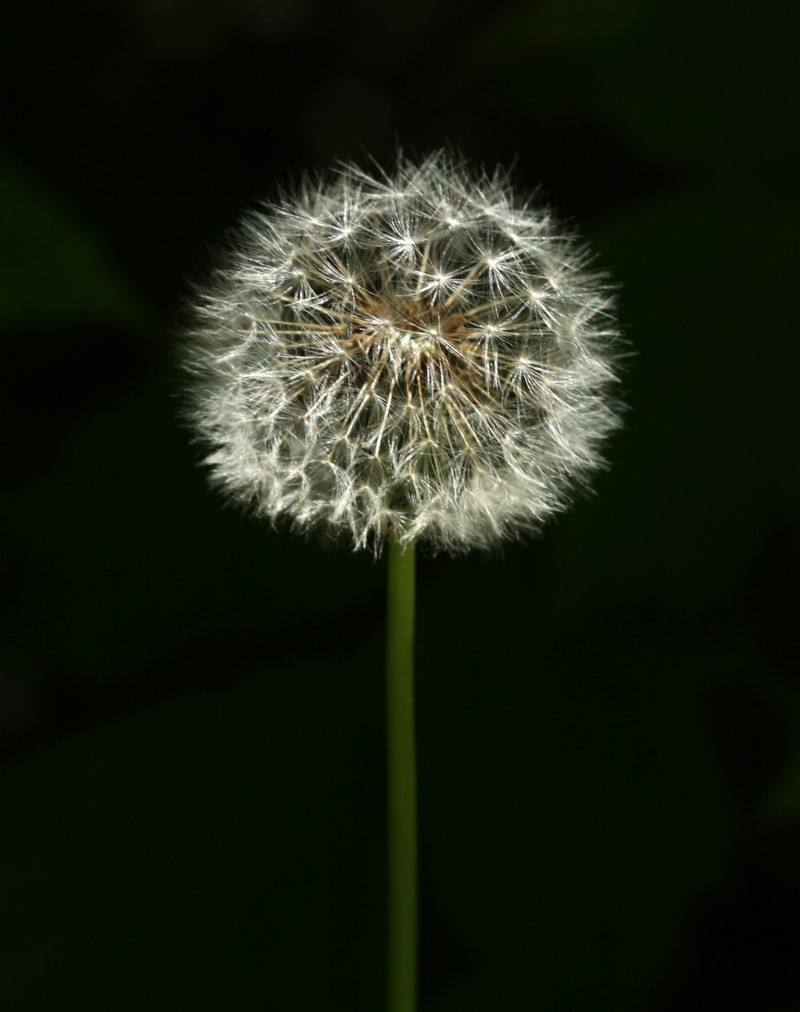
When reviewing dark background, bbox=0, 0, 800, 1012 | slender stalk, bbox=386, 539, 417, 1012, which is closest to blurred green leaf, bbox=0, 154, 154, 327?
dark background, bbox=0, 0, 800, 1012

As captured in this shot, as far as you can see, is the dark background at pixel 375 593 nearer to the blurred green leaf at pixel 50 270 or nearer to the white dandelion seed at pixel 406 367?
the blurred green leaf at pixel 50 270

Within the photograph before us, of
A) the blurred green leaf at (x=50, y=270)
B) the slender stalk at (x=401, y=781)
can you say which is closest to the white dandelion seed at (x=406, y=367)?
the slender stalk at (x=401, y=781)

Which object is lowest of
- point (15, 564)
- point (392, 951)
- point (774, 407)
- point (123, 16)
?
point (392, 951)

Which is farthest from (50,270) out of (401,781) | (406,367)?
(401,781)

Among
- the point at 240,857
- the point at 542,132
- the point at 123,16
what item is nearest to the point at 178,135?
the point at 123,16

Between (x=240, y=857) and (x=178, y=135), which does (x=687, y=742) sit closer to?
(x=240, y=857)

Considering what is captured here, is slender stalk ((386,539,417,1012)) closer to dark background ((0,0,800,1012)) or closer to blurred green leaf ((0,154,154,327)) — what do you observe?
dark background ((0,0,800,1012))
